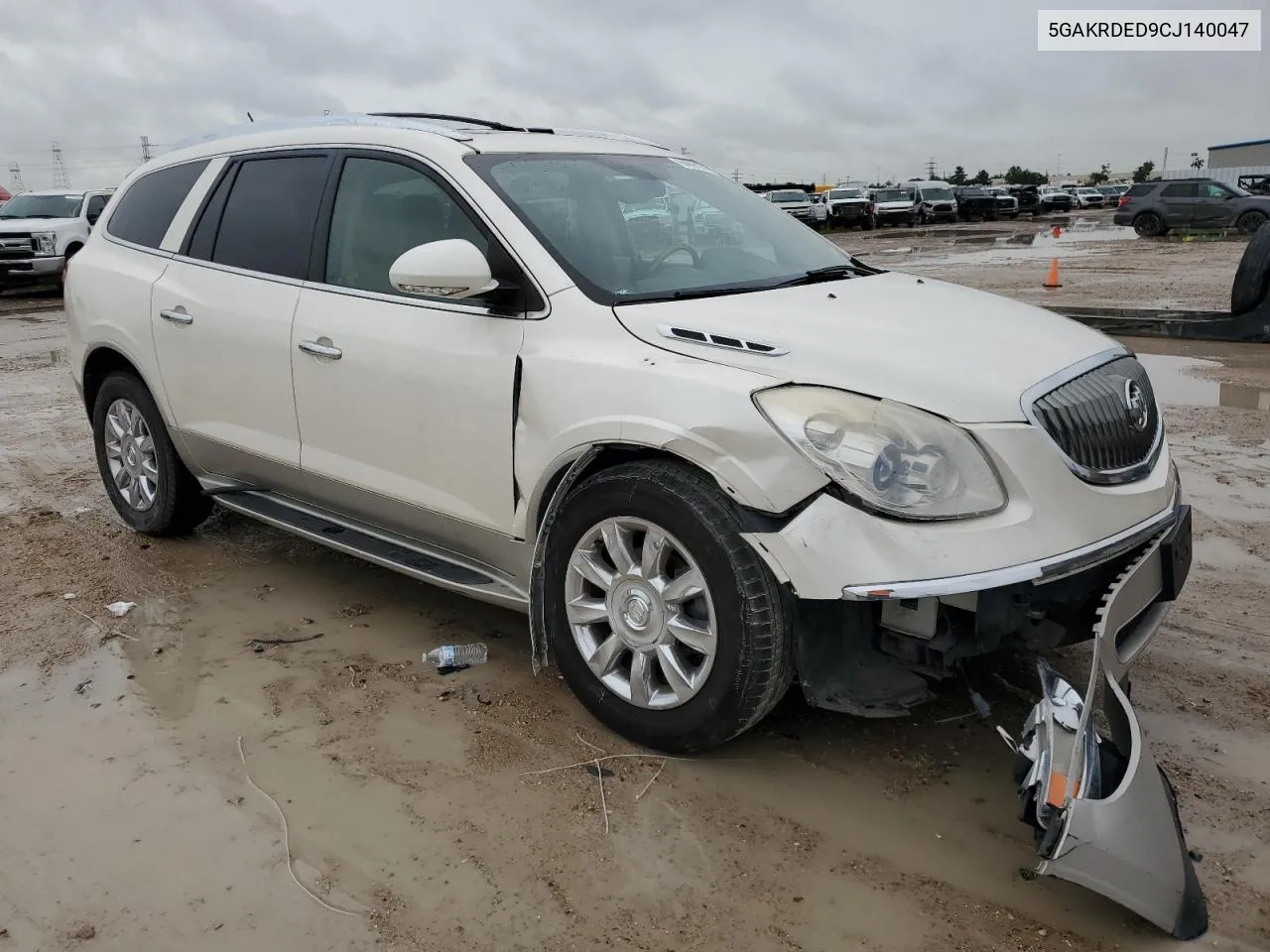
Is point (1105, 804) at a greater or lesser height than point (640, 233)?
lesser

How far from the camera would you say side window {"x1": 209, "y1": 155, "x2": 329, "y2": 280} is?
408 centimetres

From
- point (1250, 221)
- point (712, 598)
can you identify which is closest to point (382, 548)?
point (712, 598)

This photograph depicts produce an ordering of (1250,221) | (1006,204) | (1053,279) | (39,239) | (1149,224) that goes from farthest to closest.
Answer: (1006,204)
(1149,224)
(1250,221)
(39,239)
(1053,279)

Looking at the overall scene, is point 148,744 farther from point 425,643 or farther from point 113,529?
point 113,529

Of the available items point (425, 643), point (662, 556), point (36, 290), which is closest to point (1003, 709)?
point (662, 556)

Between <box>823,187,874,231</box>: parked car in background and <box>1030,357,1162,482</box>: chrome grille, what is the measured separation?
3774 centimetres

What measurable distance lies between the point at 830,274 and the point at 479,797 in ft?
7.17

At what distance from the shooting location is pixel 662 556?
300 cm

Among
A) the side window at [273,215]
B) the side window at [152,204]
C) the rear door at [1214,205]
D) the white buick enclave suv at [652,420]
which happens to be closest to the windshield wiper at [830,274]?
the white buick enclave suv at [652,420]

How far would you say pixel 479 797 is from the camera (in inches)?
118

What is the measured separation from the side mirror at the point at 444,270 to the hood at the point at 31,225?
18491 mm

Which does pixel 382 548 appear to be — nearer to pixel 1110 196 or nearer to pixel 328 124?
pixel 328 124

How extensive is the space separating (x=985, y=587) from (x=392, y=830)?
65.5 inches

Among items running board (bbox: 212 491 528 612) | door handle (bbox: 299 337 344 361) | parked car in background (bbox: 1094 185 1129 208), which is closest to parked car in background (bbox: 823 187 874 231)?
parked car in background (bbox: 1094 185 1129 208)
